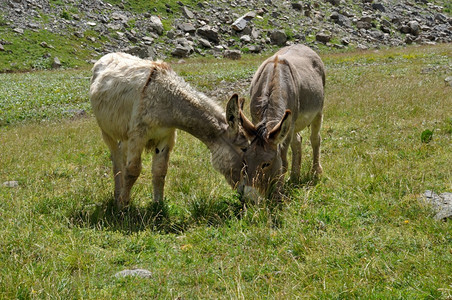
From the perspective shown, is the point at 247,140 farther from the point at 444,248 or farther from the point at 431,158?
the point at 431,158

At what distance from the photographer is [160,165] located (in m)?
6.88

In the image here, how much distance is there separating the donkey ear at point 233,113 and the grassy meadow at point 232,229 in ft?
3.64

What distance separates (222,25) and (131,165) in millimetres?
47122

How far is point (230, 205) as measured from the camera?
6.29 meters

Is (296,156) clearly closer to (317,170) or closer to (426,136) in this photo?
(317,170)

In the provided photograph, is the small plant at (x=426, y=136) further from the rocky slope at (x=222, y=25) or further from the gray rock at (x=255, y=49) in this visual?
the gray rock at (x=255, y=49)

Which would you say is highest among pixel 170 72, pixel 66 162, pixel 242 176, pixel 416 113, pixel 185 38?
pixel 170 72

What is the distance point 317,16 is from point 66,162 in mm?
55466

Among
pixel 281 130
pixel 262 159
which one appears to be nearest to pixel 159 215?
pixel 262 159

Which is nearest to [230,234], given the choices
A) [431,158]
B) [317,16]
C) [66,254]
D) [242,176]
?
[242,176]

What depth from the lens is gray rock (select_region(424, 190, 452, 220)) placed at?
4875 millimetres

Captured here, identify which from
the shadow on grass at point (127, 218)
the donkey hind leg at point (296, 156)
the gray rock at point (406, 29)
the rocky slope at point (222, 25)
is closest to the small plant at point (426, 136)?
the donkey hind leg at point (296, 156)

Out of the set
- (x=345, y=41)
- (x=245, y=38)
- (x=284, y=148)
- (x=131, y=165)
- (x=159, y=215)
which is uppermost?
(x=284, y=148)

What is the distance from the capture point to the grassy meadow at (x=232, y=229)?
3.90 m
